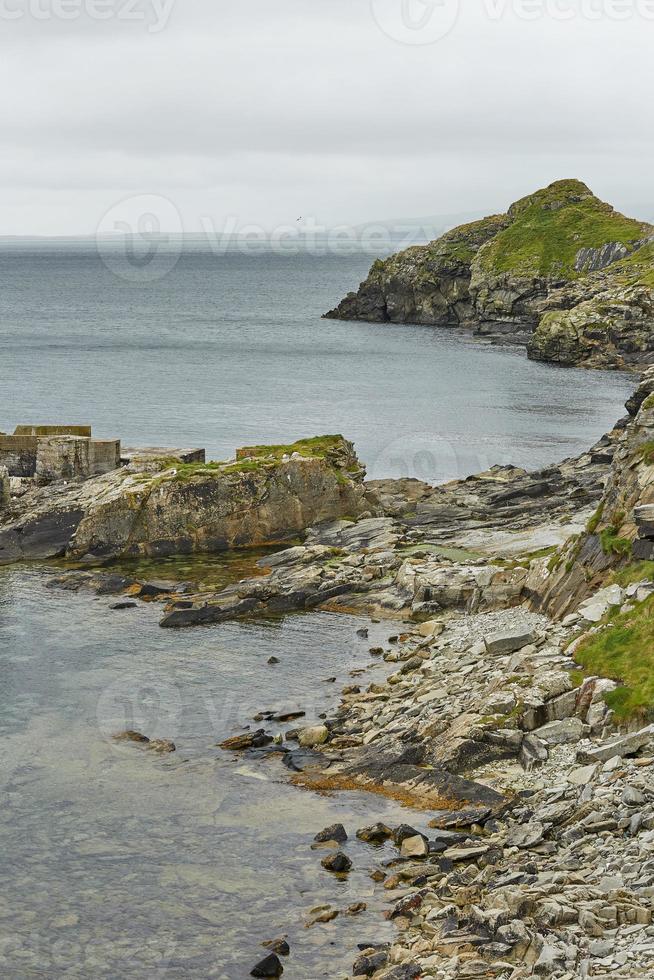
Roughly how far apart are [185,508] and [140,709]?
23686mm

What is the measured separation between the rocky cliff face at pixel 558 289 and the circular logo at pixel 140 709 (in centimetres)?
10427

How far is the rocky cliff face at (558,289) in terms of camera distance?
141875 millimetres

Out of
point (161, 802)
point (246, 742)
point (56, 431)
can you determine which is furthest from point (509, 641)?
point (56, 431)

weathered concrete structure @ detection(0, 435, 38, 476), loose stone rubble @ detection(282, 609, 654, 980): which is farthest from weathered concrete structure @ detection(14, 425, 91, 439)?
loose stone rubble @ detection(282, 609, 654, 980)

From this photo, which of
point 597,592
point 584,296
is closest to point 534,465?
point 597,592

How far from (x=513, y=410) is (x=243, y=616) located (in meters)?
66.6

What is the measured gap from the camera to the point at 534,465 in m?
86.1

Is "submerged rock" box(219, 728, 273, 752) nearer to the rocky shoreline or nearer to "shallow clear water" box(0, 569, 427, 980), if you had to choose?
the rocky shoreline

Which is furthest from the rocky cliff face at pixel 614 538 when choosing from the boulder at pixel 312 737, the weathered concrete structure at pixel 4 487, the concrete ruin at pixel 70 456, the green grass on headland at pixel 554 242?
the green grass on headland at pixel 554 242

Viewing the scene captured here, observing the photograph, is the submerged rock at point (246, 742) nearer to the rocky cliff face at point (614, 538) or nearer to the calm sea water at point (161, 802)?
the calm sea water at point (161, 802)

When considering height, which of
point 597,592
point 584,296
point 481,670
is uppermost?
point 584,296

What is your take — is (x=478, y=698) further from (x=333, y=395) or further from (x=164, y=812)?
(x=333, y=395)

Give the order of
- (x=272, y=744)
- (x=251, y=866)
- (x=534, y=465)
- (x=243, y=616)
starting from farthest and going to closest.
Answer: (x=534, y=465), (x=243, y=616), (x=272, y=744), (x=251, y=866)

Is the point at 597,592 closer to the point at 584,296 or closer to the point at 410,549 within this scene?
the point at 410,549
